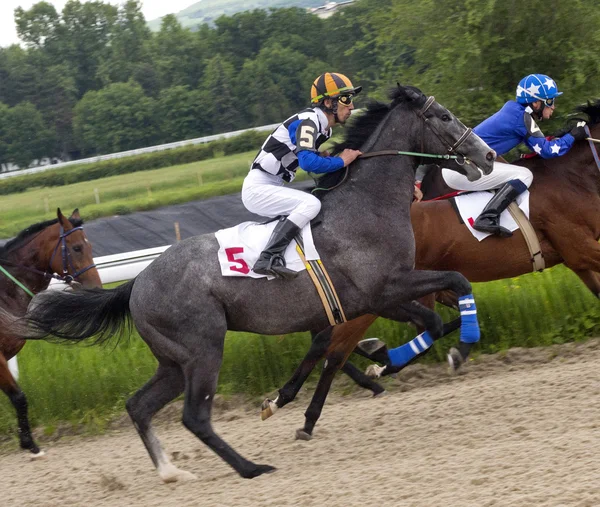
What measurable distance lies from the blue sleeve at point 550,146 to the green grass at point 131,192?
17176 mm

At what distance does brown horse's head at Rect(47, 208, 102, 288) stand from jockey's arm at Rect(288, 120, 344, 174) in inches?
111

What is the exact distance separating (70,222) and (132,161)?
2910cm

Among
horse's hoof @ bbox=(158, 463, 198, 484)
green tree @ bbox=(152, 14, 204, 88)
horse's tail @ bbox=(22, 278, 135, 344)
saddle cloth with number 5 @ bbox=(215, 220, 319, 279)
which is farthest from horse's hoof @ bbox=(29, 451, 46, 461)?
green tree @ bbox=(152, 14, 204, 88)

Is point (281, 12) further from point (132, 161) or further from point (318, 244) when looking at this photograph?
A: point (318, 244)

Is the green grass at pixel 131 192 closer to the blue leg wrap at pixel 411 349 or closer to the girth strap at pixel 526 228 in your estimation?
the girth strap at pixel 526 228

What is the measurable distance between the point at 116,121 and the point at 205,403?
46.2 metres

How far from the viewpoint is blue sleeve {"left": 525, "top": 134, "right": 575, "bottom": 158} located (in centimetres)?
598

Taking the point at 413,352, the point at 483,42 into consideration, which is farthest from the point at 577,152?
the point at 483,42

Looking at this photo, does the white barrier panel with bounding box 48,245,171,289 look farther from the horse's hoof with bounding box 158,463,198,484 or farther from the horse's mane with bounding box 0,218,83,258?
the horse's hoof with bounding box 158,463,198,484

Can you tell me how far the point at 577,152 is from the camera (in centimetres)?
614

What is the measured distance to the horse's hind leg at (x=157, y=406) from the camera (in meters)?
4.99

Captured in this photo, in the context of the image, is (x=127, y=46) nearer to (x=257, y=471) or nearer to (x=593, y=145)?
(x=593, y=145)

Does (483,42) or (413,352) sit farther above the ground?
(483,42)

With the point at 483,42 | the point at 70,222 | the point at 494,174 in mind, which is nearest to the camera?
the point at 494,174
